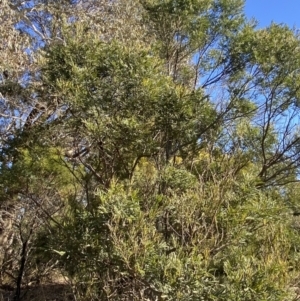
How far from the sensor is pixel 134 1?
9.02 meters

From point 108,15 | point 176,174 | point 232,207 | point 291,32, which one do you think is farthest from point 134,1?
point 232,207

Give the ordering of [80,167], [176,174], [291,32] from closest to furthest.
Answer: [176,174], [291,32], [80,167]

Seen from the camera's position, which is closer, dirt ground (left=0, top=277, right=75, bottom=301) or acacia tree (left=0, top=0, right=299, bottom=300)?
acacia tree (left=0, top=0, right=299, bottom=300)

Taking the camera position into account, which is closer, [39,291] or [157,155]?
[157,155]

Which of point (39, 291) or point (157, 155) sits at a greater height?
point (157, 155)

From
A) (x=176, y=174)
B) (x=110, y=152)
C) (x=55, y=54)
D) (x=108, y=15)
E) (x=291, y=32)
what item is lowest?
(x=176, y=174)

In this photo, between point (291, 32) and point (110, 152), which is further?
point (291, 32)

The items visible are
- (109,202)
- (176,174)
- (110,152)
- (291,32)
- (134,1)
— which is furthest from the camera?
(134,1)

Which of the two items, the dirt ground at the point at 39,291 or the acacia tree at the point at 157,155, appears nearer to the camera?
the acacia tree at the point at 157,155

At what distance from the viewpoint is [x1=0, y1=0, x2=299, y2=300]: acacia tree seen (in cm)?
424

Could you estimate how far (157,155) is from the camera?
5895 millimetres

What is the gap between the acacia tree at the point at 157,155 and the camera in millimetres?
4238

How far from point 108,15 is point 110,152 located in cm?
432

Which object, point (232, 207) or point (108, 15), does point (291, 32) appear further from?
point (108, 15)
